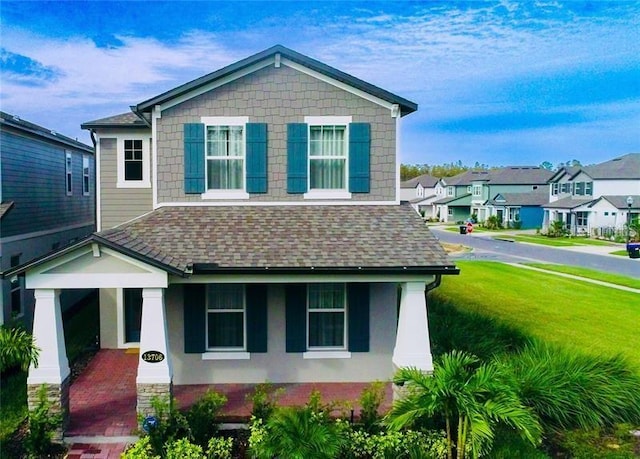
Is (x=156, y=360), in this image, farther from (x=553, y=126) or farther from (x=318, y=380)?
(x=553, y=126)

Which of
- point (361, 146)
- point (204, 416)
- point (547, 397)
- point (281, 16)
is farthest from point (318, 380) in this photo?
point (281, 16)

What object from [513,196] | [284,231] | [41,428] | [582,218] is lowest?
[41,428]

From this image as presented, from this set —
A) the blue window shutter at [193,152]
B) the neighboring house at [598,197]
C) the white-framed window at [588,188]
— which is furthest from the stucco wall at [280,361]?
Result: the white-framed window at [588,188]

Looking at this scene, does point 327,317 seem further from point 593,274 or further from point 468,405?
point 593,274

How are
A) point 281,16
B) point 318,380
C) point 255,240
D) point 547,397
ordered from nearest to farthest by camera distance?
point 547,397
point 255,240
point 318,380
point 281,16

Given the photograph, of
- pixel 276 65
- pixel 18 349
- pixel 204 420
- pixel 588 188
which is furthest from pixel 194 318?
pixel 588 188

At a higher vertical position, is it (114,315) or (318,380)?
(114,315)

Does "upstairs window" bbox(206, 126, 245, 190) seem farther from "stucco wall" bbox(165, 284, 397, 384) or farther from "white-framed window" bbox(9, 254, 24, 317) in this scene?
"white-framed window" bbox(9, 254, 24, 317)
